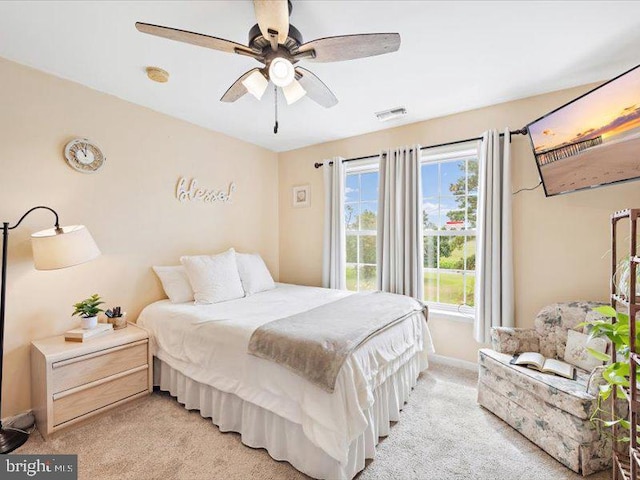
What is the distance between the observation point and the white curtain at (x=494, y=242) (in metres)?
2.49

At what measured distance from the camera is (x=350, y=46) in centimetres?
138

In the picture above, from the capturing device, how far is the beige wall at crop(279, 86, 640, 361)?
2.23 metres

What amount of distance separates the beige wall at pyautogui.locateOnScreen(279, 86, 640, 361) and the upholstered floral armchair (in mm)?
303

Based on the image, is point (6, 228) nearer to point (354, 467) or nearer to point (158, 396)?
point (158, 396)

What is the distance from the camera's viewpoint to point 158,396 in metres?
2.38

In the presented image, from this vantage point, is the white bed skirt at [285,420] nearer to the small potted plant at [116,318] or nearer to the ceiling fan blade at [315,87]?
the small potted plant at [116,318]

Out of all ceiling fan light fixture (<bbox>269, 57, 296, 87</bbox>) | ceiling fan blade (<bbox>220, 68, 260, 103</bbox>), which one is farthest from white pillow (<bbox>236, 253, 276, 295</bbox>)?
ceiling fan light fixture (<bbox>269, 57, 296, 87</bbox>)

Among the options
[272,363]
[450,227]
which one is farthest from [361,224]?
[272,363]

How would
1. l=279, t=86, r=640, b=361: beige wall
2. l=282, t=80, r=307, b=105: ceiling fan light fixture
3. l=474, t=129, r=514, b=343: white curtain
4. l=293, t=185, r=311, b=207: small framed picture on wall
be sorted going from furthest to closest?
l=293, t=185, r=311, b=207: small framed picture on wall
l=474, t=129, r=514, b=343: white curtain
l=279, t=86, r=640, b=361: beige wall
l=282, t=80, r=307, b=105: ceiling fan light fixture

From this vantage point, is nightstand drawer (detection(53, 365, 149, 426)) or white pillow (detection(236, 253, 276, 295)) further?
white pillow (detection(236, 253, 276, 295))

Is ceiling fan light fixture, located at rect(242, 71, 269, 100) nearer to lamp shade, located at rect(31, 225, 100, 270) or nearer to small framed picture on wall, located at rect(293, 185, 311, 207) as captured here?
lamp shade, located at rect(31, 225, 100, 270)

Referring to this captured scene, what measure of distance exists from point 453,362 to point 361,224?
5.87 feet

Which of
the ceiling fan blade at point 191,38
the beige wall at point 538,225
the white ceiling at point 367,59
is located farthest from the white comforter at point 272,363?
the white ceiling at point 367,59

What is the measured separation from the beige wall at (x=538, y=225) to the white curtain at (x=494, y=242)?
0.45 feet
